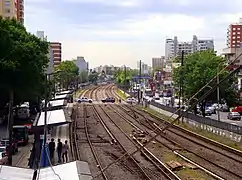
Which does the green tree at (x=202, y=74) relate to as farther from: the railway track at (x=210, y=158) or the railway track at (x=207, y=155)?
the railway track at (x=207, y=155)

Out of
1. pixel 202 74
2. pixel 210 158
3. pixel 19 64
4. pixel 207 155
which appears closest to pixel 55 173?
pixel 210 158

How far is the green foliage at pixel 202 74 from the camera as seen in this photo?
56062 millimetres

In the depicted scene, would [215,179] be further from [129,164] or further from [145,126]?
[145,126]

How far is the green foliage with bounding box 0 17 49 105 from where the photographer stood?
Answer: 144 feet

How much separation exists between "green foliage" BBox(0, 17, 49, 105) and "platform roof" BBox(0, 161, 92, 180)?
30365 millimetres

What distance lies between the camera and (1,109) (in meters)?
55.2

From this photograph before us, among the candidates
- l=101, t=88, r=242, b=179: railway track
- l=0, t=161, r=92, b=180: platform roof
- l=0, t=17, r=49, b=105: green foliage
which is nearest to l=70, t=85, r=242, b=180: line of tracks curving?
l=101, t=88, r=242, b=179: railway track

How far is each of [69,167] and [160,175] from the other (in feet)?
46.9

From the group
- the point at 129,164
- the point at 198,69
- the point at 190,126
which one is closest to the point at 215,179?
the point at 129,164

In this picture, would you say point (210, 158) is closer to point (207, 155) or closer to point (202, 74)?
point (207, 155)

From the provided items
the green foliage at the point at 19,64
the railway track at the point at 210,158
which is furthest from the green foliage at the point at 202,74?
the green foliage at the point at 19,64

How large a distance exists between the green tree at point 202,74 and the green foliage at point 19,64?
16.6m

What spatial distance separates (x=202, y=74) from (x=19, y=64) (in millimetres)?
20657

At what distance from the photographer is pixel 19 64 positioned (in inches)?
1747
